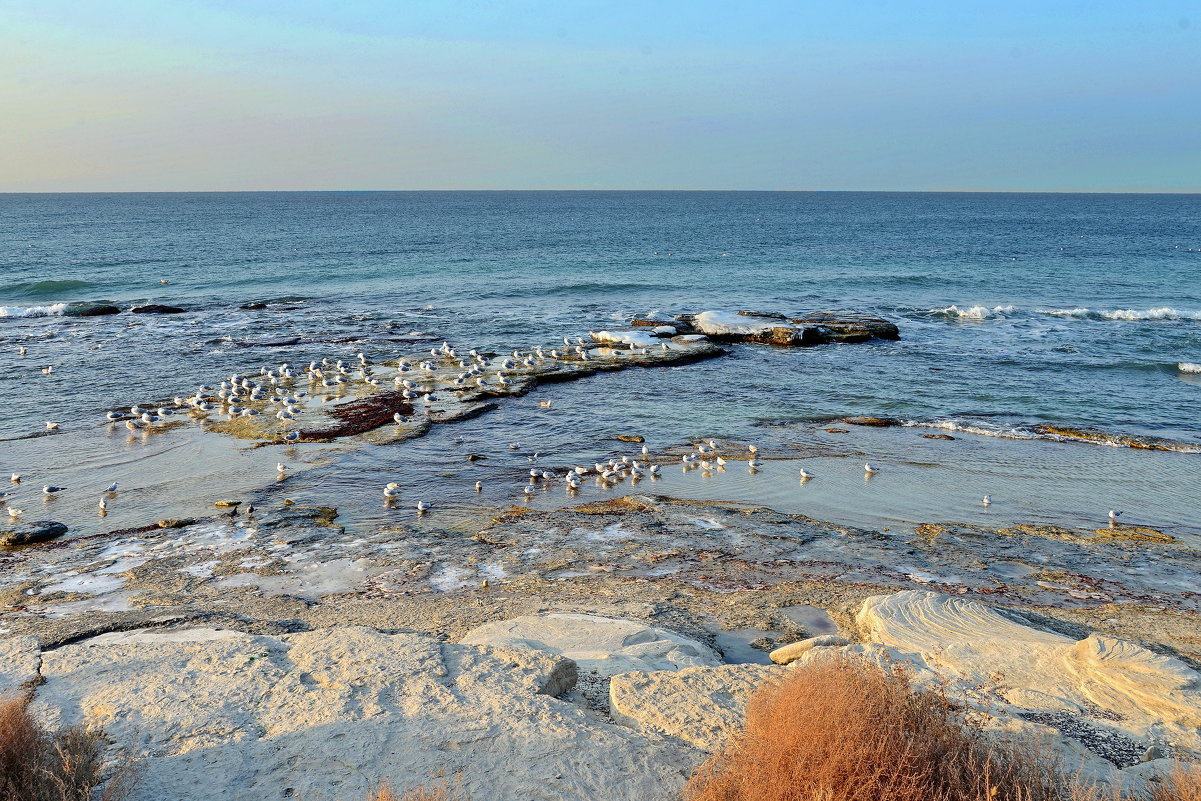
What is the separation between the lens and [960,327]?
112ft

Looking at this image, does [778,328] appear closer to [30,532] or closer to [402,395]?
[402,395]

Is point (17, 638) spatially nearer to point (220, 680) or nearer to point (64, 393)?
point (220, 680)

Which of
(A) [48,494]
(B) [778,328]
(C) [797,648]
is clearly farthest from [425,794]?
(B) [778,328]

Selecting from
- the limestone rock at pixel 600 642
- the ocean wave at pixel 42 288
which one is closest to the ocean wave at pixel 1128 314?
the limestone rock at pixel 600 642

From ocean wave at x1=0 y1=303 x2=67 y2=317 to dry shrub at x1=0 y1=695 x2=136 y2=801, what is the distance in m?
37.4

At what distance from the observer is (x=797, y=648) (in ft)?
27.0

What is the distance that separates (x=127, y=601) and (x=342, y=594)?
8.59 feet

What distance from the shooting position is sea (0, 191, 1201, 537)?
14734 mm

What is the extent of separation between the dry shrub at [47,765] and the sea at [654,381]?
7.78m

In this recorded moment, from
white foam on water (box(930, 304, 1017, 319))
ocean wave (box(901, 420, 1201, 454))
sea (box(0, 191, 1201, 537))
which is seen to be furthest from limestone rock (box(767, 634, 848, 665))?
white foam on water (box(930, 304, 1017, 319))

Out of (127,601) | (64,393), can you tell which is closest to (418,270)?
(64,393)

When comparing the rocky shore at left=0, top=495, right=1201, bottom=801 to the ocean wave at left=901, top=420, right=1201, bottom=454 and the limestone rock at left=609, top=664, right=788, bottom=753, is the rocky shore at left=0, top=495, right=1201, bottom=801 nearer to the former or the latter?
the limestone rock at left=609, top=664, right=788, bottom=753

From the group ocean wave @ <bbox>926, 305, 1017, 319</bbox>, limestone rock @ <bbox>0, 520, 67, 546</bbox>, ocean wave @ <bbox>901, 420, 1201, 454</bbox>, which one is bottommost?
limestone rock @ <bbox>0, 520, 67, 546</bbox>

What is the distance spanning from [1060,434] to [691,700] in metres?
15.8
